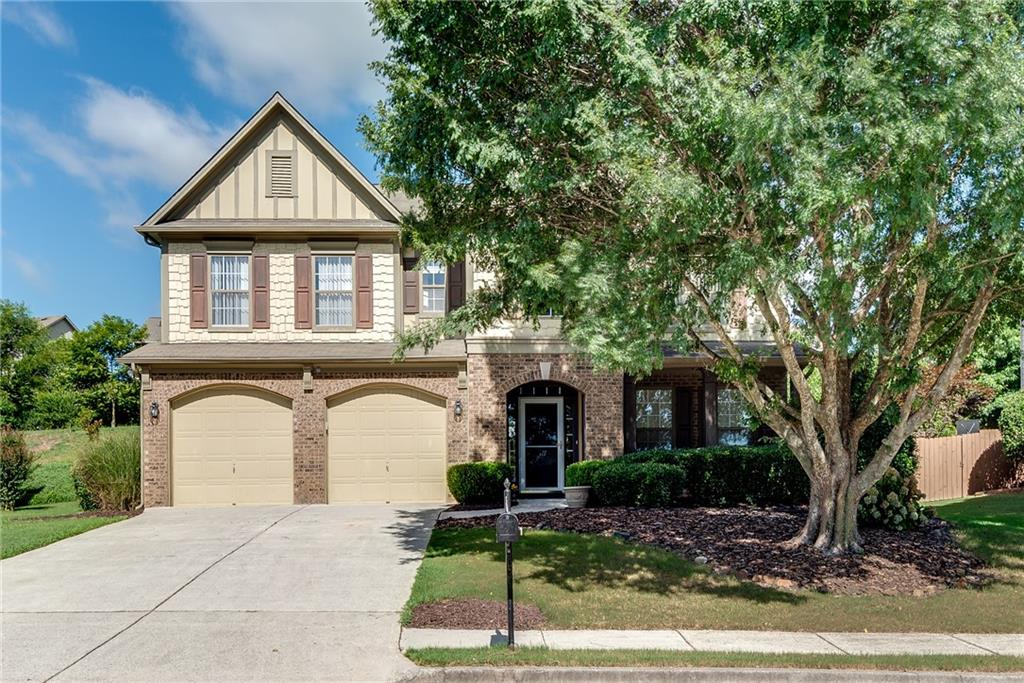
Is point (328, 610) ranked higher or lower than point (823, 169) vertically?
lower

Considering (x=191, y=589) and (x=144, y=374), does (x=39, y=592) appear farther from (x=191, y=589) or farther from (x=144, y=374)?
(x=144, y=374)

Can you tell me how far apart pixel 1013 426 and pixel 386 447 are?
14.6 metres

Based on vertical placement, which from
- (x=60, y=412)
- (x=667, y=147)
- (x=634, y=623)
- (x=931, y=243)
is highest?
(x=667, y=147)

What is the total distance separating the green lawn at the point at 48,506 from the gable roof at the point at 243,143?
633cm

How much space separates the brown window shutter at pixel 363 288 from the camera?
55.1 feet

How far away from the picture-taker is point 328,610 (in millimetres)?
8195

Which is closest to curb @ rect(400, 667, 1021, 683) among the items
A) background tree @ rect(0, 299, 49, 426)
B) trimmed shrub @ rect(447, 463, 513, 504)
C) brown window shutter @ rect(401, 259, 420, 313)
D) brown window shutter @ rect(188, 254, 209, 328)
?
trimmed shrub @ rect(447, 463, 513, 504)

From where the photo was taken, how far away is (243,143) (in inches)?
650

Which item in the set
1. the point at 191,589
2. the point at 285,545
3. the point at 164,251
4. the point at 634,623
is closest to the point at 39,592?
the point at 191,589

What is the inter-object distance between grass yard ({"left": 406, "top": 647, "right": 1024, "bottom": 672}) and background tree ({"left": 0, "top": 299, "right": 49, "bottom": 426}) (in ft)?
91.0

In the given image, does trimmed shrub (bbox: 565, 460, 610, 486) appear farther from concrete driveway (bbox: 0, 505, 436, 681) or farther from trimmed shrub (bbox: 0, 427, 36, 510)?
trimmed shrub (bbox: 0, 427, 36, 510)

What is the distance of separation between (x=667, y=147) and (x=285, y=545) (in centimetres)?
853

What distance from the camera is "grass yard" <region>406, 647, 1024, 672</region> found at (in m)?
6.33

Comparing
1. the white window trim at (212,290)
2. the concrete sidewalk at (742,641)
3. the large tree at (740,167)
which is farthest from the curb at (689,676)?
the white window trim at (212,290)
